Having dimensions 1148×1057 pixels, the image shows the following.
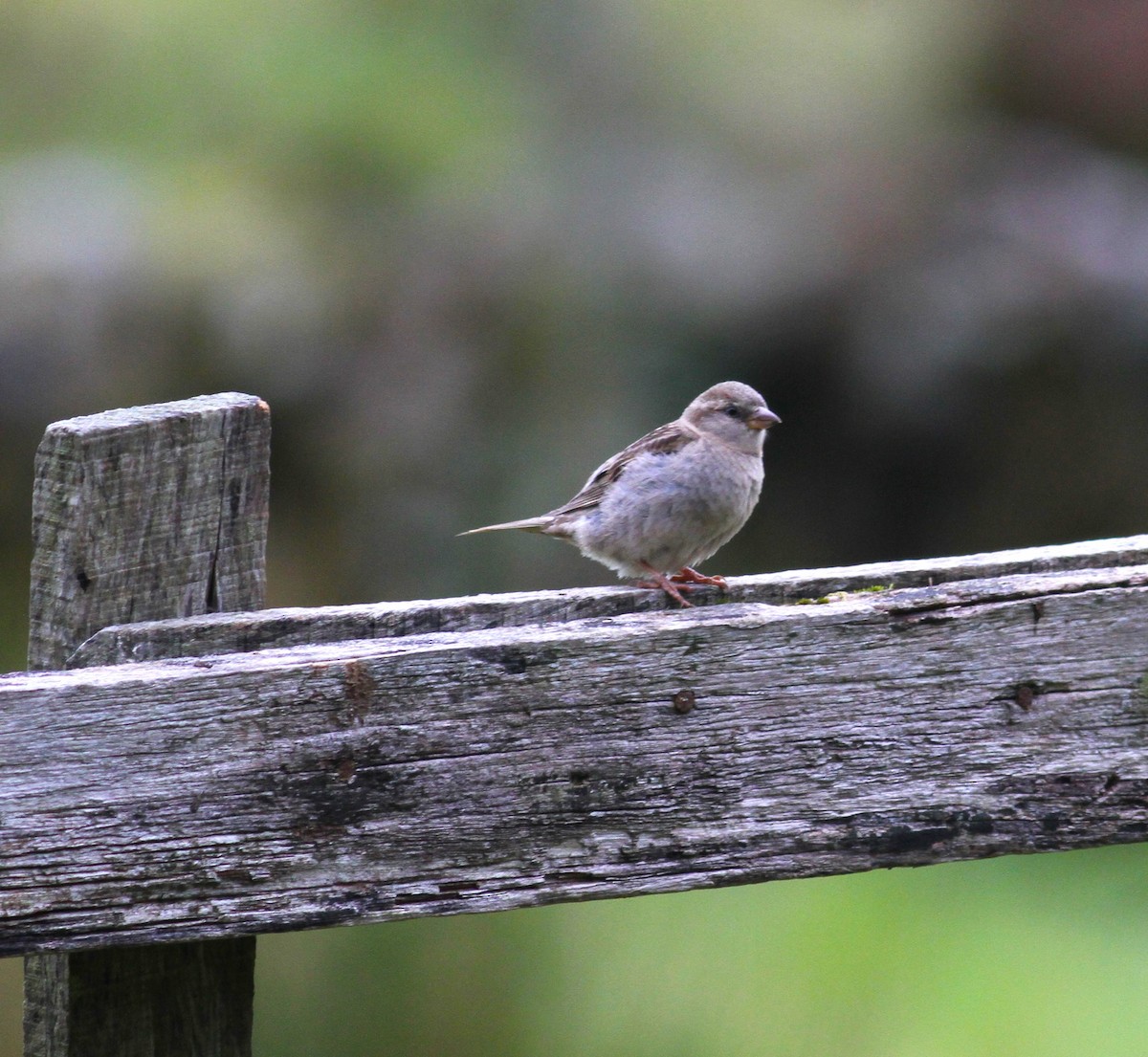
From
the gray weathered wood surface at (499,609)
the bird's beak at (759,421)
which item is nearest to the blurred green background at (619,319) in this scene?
the bird's beak at (759,421)

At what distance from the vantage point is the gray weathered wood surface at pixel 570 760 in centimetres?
160

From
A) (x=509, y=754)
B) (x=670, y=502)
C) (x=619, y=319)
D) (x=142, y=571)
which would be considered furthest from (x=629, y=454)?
(x=619, y=319)

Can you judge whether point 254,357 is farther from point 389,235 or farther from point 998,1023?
point 998,1023

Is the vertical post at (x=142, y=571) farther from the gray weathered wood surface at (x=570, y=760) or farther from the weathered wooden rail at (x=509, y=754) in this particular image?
the gray weathered wood surface at (x=570, y=760)

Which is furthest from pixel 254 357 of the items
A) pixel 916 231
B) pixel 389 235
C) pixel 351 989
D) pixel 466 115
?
pixel 916 231

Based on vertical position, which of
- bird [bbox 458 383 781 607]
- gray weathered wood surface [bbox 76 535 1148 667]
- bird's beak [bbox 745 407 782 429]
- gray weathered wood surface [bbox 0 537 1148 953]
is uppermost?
bird's beak [bbox 745 407 782 429]

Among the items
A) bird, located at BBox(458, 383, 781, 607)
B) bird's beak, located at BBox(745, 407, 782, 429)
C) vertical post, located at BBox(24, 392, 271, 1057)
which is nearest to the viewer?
vertical post, located at BBox(24, 392, 271, 1057)

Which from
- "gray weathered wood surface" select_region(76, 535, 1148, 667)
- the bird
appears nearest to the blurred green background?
the bird

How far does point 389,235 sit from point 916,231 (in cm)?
258

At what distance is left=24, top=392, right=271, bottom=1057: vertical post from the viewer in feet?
5.95

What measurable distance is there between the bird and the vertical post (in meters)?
1.37

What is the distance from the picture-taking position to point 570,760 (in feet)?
5.52

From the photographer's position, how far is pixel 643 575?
3.39 metres

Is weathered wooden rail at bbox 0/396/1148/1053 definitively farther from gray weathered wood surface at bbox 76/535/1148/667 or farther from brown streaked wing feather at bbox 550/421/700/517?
brown streaked wing feather at bbox 550/421/700/517
